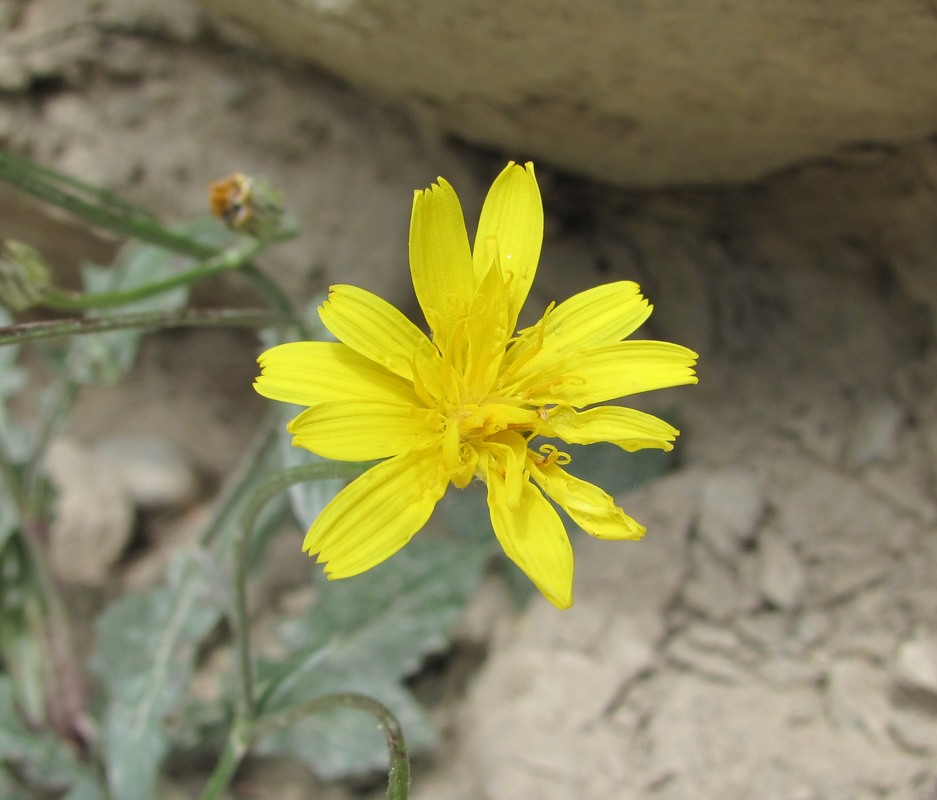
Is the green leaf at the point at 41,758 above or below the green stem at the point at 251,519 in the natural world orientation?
below

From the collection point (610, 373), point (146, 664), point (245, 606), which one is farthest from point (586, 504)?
point (146, 664)

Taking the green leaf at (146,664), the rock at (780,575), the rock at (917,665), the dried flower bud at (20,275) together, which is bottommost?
the green leaf at (146,664)

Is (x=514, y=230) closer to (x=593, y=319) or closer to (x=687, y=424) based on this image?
(x=593, y=319)

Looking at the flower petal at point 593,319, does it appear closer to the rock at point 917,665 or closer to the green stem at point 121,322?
the green stem at point 121,322

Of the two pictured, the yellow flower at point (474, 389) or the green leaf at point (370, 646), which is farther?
the green leaf at point (370, 646)

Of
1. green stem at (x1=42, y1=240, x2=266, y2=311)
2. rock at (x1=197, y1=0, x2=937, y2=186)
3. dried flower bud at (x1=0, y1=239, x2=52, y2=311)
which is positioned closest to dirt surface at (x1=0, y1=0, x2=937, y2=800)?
rock at (x1=197, y1=0, x2=937, y2=186)

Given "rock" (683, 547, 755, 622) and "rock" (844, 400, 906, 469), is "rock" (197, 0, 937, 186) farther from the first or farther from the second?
"rock" (683, 547, 755, 622)

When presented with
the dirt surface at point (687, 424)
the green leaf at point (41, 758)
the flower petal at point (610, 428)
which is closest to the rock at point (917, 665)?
the dirt surface at point (687, 424)

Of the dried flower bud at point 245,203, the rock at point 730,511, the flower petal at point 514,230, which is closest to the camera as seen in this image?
the flower petal at point 514,230
